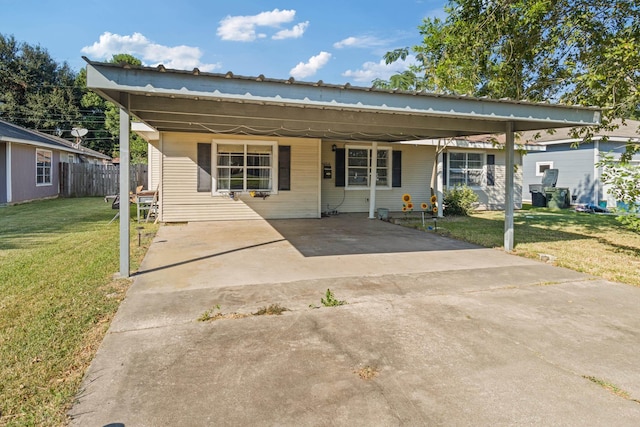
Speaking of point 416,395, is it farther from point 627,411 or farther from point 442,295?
point 442,295

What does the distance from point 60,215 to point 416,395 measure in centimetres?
1212

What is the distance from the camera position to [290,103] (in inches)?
180

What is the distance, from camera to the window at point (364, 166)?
12617 millimetres

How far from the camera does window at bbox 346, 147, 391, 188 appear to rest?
12.6 m

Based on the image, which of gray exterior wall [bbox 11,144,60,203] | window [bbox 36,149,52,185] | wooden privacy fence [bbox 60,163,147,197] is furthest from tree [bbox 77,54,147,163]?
gray exterior wall [bbox 11,144,60,203]

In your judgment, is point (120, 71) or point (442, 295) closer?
point (120, 71)

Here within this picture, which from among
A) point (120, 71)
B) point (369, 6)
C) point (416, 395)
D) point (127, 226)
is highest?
Answer: point (369, 6)

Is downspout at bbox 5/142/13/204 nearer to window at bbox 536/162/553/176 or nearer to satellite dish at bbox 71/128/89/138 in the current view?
satellite dish at bbox 71/128/89/138

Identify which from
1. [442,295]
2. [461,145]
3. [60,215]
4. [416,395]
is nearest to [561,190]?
[461,145]

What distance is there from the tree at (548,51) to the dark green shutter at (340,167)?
12.7ft

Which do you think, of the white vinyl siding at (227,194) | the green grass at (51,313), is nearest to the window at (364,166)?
the white vinyl siding at (227,194)

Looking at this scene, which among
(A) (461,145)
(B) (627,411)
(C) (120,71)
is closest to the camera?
(B) (627,411)

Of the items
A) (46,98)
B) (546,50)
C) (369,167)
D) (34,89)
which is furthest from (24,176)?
(34,89)

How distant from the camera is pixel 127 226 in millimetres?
4992
